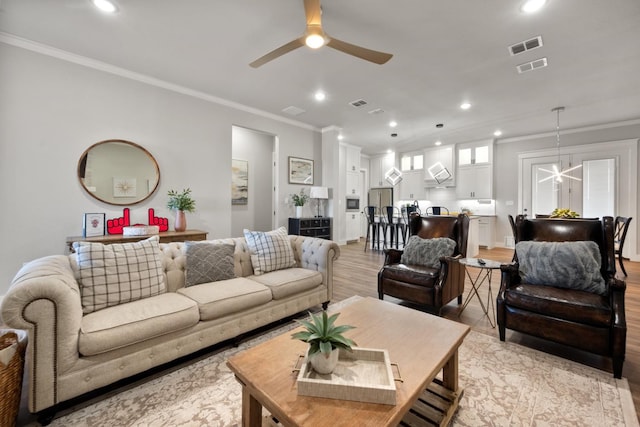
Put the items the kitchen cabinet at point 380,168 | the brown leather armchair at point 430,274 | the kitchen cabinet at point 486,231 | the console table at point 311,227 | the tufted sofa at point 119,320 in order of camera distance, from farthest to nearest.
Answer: the kitchen cabinet at point 380,168, the kitchen cabinet at point 486,231, the console table at point 311,227, the brown leather armchair at point 430,274, the tufted sofa at point 119,320

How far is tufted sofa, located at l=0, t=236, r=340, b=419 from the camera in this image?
1382 millimetres

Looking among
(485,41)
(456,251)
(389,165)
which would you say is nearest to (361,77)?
(485,41)

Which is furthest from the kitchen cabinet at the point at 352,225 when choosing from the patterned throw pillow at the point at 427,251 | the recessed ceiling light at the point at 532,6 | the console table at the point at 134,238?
the recessed ceiling light at the point at 532,6

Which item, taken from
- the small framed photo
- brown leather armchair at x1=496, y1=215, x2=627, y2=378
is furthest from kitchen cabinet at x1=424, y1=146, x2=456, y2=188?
the small framed photo

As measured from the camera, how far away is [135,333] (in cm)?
164

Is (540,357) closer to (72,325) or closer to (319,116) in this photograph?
(72,325)

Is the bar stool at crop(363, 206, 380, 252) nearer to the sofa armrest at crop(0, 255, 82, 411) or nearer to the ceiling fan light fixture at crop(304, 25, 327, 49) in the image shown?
the ceiling fan light fixture at crop(304, 25, 327, 49)

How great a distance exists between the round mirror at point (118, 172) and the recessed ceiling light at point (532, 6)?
4.75 meters

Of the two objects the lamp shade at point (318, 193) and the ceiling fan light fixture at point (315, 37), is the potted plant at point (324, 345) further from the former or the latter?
the lamp shade at point (318, 193)

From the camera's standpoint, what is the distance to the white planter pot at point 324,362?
1104 millimetres

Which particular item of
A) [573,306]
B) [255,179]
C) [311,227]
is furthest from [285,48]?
[255,179]

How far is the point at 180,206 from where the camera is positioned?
13.1 ft

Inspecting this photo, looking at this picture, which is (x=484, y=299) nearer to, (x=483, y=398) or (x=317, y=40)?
(x=483, y=398)

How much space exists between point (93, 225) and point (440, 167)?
25.2 feet
